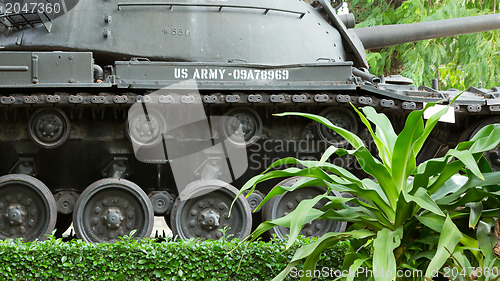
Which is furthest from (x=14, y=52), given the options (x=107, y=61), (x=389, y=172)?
(x=389, y=172)

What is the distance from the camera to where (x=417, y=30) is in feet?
34.5

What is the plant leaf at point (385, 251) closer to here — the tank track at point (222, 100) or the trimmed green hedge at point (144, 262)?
the trimmed green hedge at point (144, 262)

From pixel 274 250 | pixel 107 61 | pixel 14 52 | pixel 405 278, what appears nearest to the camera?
pixel 405 278

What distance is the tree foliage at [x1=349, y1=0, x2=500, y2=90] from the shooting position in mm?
16766

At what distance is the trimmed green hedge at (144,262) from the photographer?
17.7 ft

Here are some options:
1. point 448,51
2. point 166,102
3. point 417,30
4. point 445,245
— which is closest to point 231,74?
point 166,102

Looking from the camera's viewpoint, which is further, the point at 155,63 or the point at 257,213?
the point at 257,213

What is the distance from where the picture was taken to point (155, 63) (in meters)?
7.77

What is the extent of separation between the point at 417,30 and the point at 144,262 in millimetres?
6722

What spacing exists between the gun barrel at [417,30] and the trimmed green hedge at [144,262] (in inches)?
230

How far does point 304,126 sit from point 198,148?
4.40 feet

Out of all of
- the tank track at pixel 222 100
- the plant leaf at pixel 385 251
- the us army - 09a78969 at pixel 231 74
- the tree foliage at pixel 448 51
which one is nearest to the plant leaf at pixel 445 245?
the plant leaf at pixel 385 251

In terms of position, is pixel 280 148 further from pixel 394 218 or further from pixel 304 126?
pixel 394 218

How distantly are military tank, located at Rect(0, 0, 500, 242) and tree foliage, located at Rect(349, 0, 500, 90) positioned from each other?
8.26 meters
